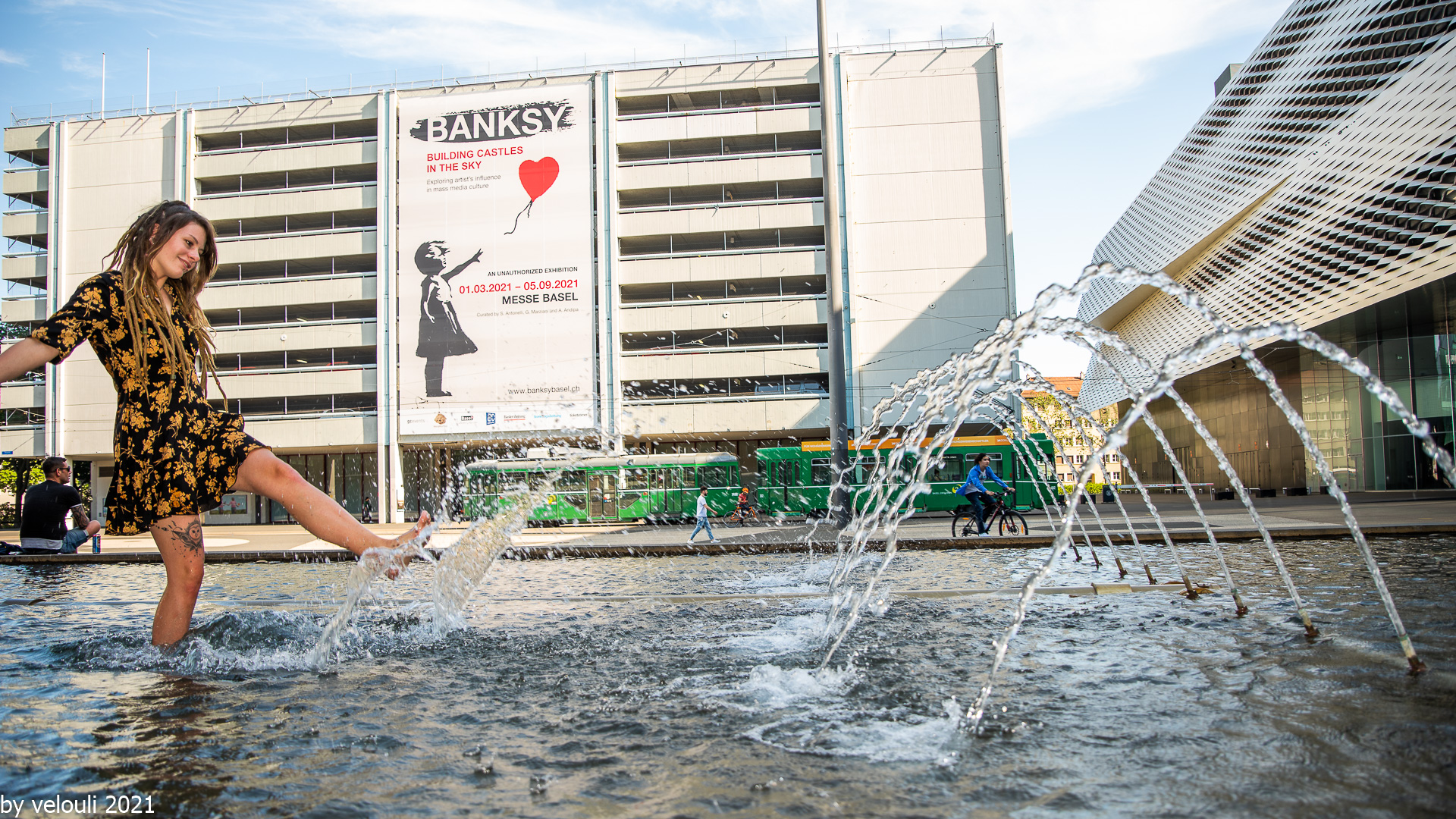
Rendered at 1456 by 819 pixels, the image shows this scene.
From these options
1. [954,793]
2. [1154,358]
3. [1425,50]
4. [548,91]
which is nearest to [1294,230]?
[1425,50]

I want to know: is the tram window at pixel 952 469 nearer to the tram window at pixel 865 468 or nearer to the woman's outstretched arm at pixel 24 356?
the tram window at pixel 865 468

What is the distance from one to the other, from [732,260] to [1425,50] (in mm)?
25391

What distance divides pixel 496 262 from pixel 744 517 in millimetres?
20805

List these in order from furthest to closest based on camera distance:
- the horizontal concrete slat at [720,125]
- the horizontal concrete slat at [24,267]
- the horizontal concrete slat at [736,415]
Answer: the horizontal concrete slat at [24,267], the horizontal concrete slat at [720,125], the horizontal concrete slat at [736,415]

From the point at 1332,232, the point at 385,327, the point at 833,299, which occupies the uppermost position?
the point at 1332,232

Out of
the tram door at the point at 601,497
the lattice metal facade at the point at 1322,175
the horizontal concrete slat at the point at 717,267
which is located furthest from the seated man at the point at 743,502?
the lattice metal facade at the point at 1322,175

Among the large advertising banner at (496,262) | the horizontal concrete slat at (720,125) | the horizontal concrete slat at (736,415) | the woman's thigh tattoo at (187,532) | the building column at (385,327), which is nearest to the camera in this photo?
the woman's thigh tattoo at (187,532)

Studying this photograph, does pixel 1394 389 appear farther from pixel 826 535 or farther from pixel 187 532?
pixel 187 532

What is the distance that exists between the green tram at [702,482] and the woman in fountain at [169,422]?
20.8 metres

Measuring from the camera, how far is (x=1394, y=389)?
25250 millimetres

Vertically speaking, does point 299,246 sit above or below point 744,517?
above

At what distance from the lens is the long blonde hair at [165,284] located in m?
3.31

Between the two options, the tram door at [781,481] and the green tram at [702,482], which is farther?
the tram door at [781,481]

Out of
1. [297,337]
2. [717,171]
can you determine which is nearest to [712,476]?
[717,171]
